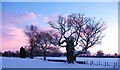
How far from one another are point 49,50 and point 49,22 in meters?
19.2

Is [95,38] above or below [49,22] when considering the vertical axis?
below

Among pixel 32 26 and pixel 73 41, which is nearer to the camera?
pixel 73 41

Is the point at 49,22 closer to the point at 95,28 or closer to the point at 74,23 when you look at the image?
the point at 74,23

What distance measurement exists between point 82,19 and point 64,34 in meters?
3.85

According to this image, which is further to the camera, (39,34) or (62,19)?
(39,34)

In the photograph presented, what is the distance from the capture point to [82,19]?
1682 inches

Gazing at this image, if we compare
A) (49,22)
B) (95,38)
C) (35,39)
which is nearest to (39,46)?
(35,39)

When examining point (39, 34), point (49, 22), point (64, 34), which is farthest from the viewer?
point (39, 34)

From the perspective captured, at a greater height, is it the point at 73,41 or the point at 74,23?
the point at 74,23

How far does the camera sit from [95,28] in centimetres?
4238

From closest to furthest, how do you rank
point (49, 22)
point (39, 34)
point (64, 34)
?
point (64, 34) → point (49, 22) → point (39, 34)

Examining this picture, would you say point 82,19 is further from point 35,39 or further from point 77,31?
point 35,39

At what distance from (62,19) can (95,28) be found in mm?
5583

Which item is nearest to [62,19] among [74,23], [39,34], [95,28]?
[74,23]
